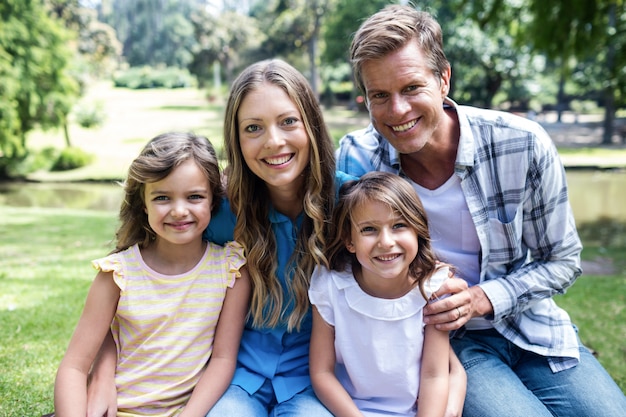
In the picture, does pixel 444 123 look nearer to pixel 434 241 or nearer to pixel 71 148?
pixel 434 241

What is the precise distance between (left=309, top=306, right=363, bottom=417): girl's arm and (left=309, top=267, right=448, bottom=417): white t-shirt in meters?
0.03

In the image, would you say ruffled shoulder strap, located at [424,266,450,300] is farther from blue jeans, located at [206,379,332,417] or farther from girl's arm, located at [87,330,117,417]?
girl's arm, located at [87,330,117,417]

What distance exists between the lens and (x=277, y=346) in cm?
231

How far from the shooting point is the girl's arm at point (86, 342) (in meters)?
2.03

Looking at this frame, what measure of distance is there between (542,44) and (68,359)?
6.64 metres

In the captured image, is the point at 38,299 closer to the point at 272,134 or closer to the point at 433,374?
the point at 272,134

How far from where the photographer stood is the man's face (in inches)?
90.7

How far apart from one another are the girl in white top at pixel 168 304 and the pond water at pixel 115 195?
1013 cm

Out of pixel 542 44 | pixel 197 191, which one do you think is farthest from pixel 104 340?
pixel 542 44

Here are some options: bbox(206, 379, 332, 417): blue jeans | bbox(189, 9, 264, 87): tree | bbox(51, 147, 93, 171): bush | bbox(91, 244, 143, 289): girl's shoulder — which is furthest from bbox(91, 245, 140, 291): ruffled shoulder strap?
bbox(189, 9, 264, 87): tree

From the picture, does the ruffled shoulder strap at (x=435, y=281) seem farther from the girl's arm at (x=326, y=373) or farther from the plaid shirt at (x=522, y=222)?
the girl's arm at (x=326, y=373)

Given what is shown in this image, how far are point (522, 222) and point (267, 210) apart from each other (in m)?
1.11

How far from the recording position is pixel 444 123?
2.58m

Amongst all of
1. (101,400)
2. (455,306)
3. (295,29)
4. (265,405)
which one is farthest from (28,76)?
(295,29)
